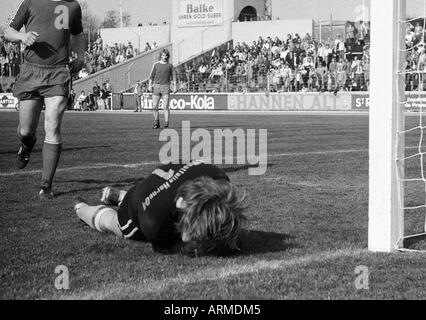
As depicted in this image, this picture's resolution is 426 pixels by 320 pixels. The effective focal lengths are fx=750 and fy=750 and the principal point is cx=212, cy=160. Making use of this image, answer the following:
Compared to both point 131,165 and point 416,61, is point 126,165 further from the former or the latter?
point 416,61

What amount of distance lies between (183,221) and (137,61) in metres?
43.3

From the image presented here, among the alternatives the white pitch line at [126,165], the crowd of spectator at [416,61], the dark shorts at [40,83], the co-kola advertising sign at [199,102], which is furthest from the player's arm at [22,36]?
the co-kola advertising sign at [199,102]

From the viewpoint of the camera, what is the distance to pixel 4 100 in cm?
4422

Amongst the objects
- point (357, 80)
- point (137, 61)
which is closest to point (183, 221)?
point (357, 80)

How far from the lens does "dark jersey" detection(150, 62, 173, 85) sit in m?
21.1

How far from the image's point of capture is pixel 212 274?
13.8 feet

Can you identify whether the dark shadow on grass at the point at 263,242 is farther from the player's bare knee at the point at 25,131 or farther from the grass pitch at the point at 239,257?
the player's bare knee at the point at 25,131

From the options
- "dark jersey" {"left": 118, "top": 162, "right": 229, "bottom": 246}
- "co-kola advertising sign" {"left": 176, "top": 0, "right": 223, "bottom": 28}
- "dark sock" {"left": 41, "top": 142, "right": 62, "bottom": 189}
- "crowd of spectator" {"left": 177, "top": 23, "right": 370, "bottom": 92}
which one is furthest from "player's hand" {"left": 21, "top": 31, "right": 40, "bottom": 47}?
"co-kola advertising sign" {"left": 176, "top": 0, "right": 223, "bottom": 28}

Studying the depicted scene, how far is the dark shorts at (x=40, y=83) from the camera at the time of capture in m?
7.37

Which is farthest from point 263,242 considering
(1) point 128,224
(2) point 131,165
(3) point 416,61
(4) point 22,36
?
(3) point 416,61

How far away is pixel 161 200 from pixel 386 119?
1504mm

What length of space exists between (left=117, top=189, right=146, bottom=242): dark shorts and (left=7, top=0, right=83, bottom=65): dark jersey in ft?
9.94

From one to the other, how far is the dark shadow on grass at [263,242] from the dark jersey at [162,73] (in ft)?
52.3

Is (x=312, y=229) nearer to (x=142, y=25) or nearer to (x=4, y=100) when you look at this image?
(x=4, y=100)
